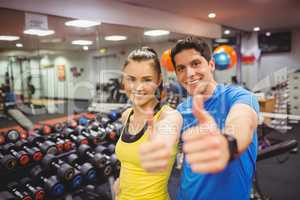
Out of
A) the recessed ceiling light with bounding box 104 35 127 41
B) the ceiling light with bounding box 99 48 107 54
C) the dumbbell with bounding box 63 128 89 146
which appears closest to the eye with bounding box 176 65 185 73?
the dumbbell with bounding box 63 128 89 146

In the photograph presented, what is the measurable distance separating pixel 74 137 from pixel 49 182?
617 millimetres

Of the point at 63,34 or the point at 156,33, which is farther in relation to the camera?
the point at 156,33

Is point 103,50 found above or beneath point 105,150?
above

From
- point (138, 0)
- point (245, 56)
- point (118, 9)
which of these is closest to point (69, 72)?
point (118, 9)

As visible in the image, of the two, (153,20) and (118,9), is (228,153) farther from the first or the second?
(153,20)

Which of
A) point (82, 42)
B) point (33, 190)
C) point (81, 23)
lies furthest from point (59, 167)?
point (82, 42)

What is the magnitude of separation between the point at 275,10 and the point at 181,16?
1692 mm

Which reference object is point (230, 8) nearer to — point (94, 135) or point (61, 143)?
point (94, 135)

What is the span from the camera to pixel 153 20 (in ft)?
12.9

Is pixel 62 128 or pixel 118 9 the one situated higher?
pixel 118 9

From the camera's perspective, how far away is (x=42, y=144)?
2.26 meters

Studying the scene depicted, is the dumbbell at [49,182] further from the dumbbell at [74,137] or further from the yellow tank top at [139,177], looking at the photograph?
the yellow tank top at [139,177]

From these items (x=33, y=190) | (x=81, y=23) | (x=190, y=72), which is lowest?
(x=33, y=190)

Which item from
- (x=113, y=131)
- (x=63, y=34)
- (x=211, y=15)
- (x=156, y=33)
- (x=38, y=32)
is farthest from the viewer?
(x=211, y=15)
